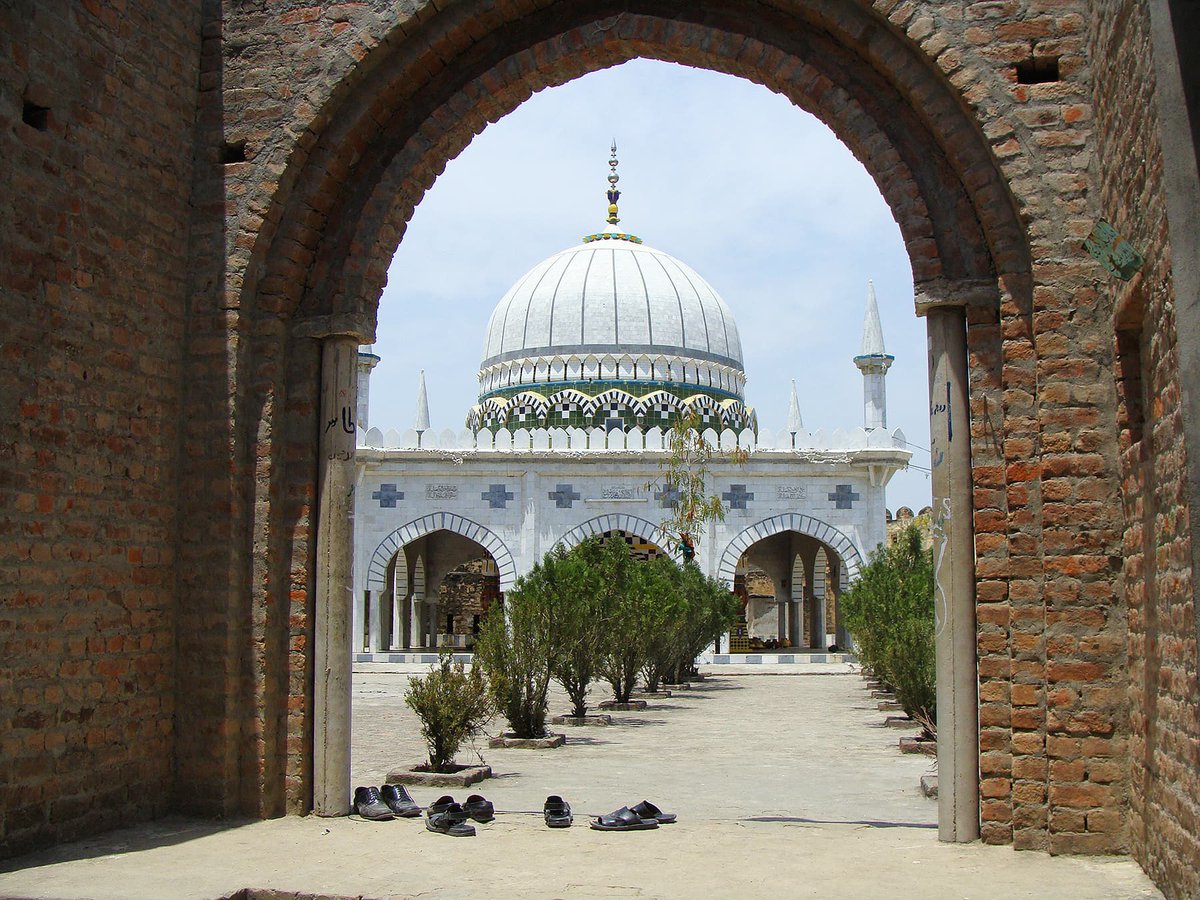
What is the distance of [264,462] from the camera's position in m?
6.93

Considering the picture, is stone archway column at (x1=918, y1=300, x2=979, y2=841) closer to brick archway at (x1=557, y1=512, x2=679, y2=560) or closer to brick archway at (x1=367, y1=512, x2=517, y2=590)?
brick archway at (x1=557, y1=512, x2=679, y2=560)

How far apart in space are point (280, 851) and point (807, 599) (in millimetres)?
28779

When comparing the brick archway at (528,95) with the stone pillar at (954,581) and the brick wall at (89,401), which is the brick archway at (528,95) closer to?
the stone pillar at (954,581)

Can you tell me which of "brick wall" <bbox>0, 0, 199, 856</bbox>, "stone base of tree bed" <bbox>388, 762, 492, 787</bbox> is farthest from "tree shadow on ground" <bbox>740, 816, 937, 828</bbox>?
"brick wall" <bbox>0, 0, 199, 856</bbox>

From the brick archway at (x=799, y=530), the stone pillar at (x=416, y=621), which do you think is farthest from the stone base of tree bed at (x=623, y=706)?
the stone pillar at (x=416, y=621)

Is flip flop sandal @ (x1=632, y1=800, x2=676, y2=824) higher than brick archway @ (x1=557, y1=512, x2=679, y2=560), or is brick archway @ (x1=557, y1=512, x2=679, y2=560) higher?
brick archway @ (x1=557, y1=512, x2=679, y2=560)

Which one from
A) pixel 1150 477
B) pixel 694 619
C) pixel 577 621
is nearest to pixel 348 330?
pixel 1150 477

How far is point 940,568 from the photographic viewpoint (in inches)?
249

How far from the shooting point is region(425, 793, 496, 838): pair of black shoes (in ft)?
20.6

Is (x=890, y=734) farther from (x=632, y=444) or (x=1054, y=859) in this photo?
(x=632, y=444)

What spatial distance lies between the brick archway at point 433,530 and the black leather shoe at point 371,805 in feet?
64.0

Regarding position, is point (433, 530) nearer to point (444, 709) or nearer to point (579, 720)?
point (579, 720)

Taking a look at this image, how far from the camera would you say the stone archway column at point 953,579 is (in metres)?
6.10

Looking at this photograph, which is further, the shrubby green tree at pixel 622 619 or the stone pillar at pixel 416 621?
the stone pillar at pixel 416 621
